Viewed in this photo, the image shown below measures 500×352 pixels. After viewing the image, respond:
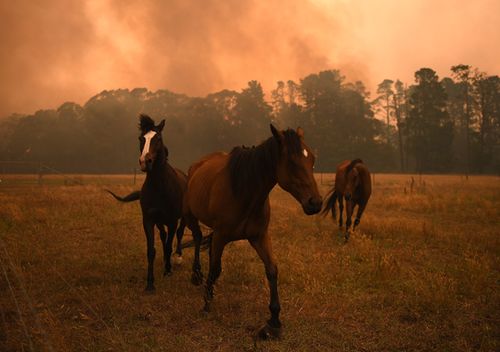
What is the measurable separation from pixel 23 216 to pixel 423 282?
38.3 feet

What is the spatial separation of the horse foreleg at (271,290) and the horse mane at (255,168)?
1.98ft

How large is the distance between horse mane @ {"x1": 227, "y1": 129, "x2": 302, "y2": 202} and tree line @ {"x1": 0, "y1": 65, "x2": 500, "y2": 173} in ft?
159

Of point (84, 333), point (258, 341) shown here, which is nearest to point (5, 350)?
point (84, 333)

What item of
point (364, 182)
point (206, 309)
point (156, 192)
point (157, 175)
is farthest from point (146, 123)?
point (364, 182)

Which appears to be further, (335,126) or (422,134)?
(335,126)

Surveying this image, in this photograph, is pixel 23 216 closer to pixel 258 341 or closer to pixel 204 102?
pixel 258 341

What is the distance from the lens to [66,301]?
16.8 feet

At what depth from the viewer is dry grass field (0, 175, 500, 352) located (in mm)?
3958

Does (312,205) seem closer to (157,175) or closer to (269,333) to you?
(269,333)

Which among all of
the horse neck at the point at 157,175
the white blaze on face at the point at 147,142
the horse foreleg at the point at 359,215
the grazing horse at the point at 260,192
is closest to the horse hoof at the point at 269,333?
the grazing horse at the point at 260,192

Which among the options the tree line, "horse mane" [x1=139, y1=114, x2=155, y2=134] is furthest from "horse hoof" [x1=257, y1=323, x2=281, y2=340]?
the tree line

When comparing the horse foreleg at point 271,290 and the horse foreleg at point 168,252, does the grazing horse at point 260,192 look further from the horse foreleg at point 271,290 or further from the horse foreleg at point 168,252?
the horse foreleg at point 168,252

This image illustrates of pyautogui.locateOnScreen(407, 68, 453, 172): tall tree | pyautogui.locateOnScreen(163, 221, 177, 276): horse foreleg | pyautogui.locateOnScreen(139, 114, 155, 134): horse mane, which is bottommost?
pyautogui.locateOnScreen(163, 221, 177, 276): horse foreleg

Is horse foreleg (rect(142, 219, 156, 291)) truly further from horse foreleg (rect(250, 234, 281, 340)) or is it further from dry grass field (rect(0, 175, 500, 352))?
horse foreleg (rect(250, 234, 281, 340))
